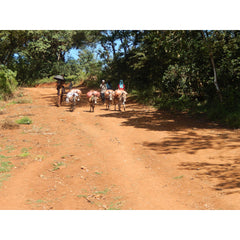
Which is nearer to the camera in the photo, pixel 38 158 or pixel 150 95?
pixel 38 158

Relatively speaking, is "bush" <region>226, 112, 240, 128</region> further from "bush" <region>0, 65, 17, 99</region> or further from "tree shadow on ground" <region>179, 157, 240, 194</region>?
"bush" <region>0, 65, 17, 99</region>

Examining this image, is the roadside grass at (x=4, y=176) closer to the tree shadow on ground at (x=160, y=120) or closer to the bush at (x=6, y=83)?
the tree shadow on ground at (x=160, y=120)

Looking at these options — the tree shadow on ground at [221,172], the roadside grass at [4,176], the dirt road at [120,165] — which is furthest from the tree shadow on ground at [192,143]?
the roadside grass at [4,176]

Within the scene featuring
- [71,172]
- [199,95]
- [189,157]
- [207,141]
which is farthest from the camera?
[199,95]

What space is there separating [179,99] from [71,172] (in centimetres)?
1292

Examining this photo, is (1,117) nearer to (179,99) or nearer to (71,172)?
(71,172)

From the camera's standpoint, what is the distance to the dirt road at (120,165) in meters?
5.87

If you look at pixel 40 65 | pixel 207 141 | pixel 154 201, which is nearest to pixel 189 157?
pixel 207 141

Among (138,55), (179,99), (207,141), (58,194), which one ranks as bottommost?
(58,194)

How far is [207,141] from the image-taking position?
34.6 feet

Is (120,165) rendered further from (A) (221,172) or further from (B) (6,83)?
(B) (6,83)

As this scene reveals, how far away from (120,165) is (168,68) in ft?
40.0

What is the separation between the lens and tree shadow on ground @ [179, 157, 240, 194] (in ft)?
21.2

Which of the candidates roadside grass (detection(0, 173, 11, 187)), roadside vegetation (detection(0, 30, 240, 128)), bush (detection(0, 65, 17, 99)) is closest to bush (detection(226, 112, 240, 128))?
roadside vegetation (detection(0, 30, 240, 128))
